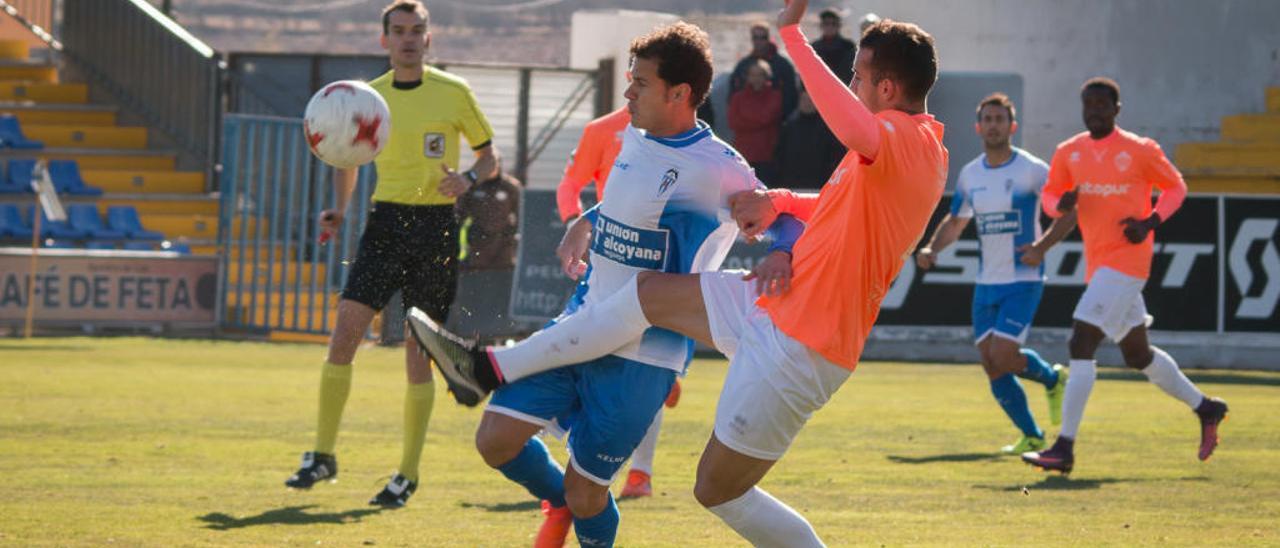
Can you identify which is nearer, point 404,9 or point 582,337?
point 582,337

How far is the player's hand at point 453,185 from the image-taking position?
9.32 meters

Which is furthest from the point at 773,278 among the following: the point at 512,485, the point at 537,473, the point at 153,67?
the point at 153,67

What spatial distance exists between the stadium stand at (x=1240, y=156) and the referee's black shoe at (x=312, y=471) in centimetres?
1646

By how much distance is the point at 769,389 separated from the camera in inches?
236

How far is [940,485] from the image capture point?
10438 millimetres

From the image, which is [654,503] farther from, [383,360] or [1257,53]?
[1257,53]

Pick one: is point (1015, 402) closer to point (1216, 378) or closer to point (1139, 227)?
point (1139, 227)

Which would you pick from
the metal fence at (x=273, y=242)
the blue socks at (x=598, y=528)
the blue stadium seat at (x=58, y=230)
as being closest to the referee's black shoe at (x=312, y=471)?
the blue socks at (x=598, y=528)

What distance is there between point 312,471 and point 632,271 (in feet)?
10.1

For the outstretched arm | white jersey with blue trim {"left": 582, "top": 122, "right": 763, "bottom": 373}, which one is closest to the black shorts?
white jersey with blue trim {"left": 582, "top": 122, "right": 763, "bottom": 373}


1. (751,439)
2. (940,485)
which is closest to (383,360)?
(940,485)

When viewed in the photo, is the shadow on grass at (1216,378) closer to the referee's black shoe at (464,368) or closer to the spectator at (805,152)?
the spectator at (805,152)

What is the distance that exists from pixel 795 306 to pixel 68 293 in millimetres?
17444

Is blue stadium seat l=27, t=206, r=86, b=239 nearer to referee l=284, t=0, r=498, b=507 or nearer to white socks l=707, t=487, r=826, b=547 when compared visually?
referee l=284, t=0, r=498, b=507
